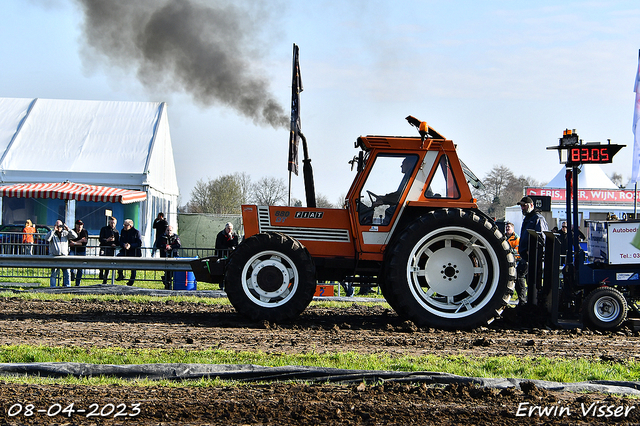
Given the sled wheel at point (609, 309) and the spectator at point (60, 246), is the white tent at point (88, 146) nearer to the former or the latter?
the spectator at point (60, 246)

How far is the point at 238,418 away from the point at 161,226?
12764 mm

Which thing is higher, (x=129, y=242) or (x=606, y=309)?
(x=129, y=242)

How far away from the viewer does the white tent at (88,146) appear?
20.4 meters

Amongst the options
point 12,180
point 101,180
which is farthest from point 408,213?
point 12,180

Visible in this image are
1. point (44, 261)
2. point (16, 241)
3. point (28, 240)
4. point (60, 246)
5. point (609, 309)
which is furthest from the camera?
point (16, 241)

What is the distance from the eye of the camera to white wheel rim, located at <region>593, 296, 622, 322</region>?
8320 millimetres

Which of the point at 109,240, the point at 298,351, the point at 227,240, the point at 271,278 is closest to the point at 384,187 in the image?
the point at 271,278

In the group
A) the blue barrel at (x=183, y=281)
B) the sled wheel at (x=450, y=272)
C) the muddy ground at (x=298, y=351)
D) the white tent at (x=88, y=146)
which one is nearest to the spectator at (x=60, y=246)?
the blue barrel at (x=183, y=281)

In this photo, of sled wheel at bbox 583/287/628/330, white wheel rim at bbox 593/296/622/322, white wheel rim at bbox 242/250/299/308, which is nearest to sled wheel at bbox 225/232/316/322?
white wheel rim at bbox 242/250/299/308

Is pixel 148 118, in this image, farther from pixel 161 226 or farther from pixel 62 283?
pixel 62 283

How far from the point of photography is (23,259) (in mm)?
12836

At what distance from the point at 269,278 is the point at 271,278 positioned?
0.03 metres

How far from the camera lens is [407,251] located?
800 centimetres

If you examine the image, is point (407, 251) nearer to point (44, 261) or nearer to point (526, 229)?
point (526, 229)
